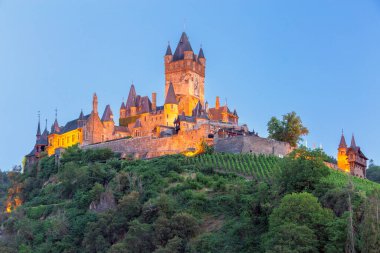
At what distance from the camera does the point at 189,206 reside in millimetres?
58875

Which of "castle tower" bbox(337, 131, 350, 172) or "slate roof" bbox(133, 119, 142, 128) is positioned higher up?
"slate roof" bbox(133, 119, 142, 128)

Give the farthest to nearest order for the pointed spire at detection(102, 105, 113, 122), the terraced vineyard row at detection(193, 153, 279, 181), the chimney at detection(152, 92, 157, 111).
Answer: the chimney at detection(152, 92, 157, 111)
the pointed spire at detection(102, 105, 113, 122)
the terraced vineyard row at detection(193, 153, 279, 181)

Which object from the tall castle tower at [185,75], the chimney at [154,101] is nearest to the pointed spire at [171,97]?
the tall castle tower at [185,75]

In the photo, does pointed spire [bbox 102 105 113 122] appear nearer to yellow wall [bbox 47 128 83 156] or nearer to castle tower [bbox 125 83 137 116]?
castle tower [bbox 125 83 137 116]

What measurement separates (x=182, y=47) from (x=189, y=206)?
1420 inches

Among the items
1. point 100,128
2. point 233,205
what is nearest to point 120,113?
point 100,128

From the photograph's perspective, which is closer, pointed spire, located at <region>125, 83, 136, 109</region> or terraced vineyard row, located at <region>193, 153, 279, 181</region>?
terraced vineyard row, located at <region>193, 153, 279, 181</region>

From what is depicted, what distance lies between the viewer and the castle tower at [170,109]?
83375mm

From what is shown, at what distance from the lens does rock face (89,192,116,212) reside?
6484cm

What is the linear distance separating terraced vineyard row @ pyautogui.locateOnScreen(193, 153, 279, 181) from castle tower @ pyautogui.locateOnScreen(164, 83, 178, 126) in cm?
1215

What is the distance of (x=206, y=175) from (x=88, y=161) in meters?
15.8

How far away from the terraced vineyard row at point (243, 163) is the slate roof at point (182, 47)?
2191 cm

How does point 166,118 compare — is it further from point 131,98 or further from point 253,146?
point 253,146

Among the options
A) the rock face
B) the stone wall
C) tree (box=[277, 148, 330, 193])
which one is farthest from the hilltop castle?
tree (box=[277, 148, 330, 193])
